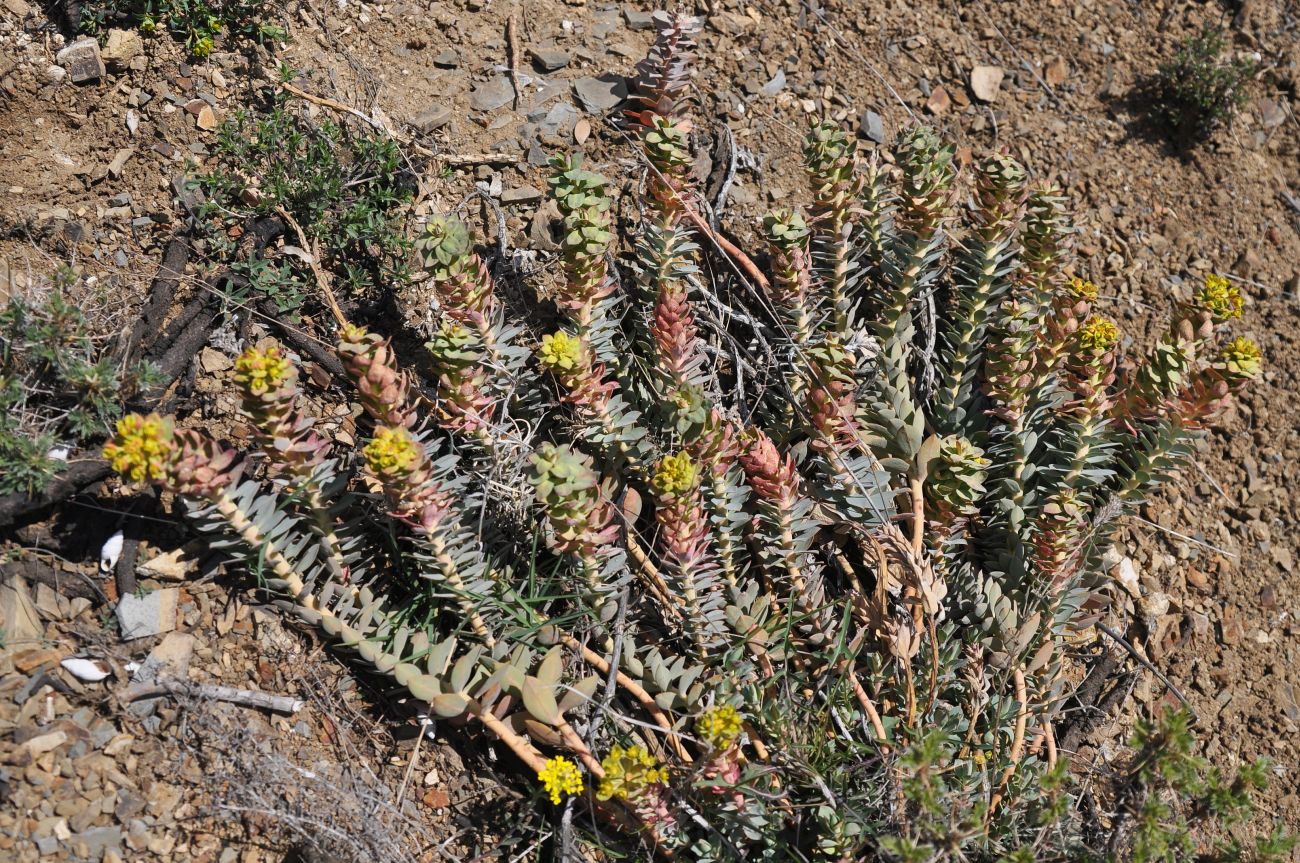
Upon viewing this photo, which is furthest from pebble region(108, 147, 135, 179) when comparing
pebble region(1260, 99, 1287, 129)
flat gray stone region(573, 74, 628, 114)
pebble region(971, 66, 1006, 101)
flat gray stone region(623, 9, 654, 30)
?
pebble region(1260, 99, 1287, 129)

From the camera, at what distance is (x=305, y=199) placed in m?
2.98

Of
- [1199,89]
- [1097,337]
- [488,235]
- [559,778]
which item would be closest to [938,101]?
[1199,89]

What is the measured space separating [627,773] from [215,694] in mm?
1088

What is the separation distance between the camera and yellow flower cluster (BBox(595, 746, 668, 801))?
226 centimetres

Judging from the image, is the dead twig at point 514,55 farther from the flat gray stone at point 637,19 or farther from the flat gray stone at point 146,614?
the flat gray stone at point 146,614

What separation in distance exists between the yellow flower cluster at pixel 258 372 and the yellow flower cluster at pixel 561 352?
2.21 feet

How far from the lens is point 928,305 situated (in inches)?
129

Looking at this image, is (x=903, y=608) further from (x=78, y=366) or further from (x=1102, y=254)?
(x=78, y=366)

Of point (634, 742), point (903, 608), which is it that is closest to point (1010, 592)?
point (903, 608)

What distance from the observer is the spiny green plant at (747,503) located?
242cm

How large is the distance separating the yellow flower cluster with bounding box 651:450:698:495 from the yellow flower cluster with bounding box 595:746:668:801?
65cm

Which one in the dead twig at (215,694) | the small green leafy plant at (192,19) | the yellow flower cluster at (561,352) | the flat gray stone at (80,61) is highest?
the small green leafy plant at (192,19)

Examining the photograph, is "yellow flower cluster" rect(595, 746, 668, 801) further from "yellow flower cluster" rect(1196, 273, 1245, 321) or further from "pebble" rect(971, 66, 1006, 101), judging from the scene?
"pebble" rect(971, 66, 1006, 101)

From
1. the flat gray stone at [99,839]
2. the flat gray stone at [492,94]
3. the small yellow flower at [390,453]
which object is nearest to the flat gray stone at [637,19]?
the flat gray stone at [492,94]
